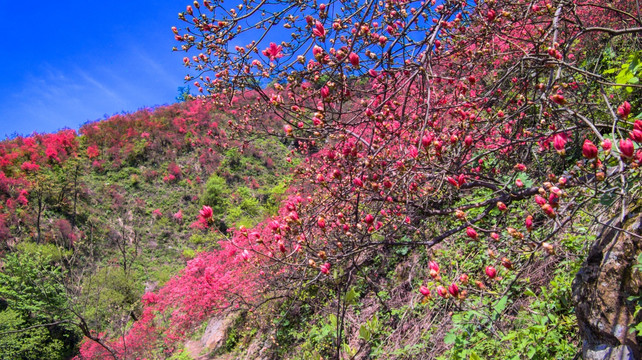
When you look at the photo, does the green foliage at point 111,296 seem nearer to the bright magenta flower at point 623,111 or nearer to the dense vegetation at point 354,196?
the dense vegetation at point 354,196


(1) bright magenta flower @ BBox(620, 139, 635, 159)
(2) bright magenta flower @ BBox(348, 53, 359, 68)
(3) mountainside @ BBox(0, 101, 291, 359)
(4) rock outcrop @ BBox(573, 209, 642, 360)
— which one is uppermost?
(3) mountainside @ BBox(0, 101, 291, 359)

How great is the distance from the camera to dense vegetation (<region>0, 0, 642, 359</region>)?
5.49ft

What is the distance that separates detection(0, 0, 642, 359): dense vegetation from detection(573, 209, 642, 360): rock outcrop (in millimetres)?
184

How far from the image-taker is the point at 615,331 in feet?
4.83

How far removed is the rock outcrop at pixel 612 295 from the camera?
1.45 metres

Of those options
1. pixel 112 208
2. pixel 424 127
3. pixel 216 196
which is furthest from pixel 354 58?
pixel 112 208

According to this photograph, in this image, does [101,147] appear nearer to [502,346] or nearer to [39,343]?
[39,343]

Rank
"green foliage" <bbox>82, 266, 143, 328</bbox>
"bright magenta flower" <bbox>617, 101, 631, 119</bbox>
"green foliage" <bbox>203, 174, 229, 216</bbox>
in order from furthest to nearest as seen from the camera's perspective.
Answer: "green foliage" <bbox>203, 174, 229, 216</bbox> → "green foliage" <bbox>82, 266, 143, 328</bbox> → "bright magenta flower" <bbox>617, 101, 631, 119</bbox>

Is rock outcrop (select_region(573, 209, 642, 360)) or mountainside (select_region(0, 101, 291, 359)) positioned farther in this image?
mountainside (select_region(0, 101, 291, 359))

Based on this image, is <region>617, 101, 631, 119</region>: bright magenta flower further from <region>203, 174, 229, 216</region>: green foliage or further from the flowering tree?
<region>203, 174, 229, 216</region>: green foliage

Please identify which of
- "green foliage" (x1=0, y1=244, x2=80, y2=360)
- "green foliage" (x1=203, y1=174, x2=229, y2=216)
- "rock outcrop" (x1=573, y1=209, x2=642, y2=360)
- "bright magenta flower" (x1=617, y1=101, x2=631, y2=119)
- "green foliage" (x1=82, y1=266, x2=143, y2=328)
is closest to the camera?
"bright magenta flower" (x1=617, y1=101, x2=631, y2=119)

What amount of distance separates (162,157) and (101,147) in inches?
121

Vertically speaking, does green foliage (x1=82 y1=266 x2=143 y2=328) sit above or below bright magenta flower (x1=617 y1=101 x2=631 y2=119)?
above

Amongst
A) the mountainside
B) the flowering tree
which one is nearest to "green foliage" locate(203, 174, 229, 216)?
the mountainside
